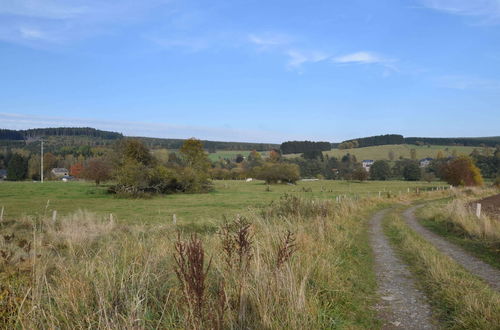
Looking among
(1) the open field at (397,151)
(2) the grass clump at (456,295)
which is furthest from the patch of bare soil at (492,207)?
(1) the open field at (397,151)

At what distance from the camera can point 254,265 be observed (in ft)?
17.4

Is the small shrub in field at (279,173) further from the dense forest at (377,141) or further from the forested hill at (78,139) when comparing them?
the dense forest at (377,141)

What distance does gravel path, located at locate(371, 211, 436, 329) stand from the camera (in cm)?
524

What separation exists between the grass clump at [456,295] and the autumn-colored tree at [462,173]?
5778 cm

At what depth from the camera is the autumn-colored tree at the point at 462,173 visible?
59225 millimetres

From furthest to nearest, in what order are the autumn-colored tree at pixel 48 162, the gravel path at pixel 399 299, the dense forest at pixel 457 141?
1. the dense forest at pixel 457 141
2. the autumn-colored tree at pixel 48 162
3. the gravel path at pixel 399 299

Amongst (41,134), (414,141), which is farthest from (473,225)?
(41,134)

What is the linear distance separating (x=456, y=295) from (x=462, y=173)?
61522mm

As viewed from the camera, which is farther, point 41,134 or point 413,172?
point 41,134

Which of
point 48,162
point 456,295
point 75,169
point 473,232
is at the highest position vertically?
point 456,295

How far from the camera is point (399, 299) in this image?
630cm

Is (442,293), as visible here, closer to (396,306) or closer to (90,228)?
(396,306)

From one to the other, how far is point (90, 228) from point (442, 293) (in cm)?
1416

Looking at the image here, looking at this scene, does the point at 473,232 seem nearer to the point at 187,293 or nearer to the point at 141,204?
the point at 187,293
